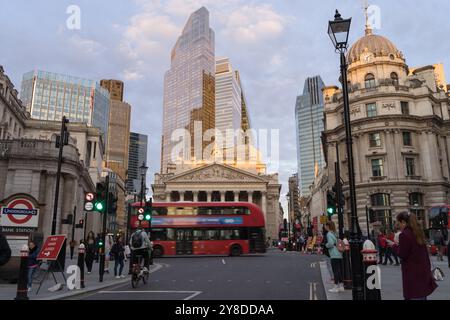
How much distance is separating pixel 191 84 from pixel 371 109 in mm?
135321

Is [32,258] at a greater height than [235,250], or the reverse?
[32,258]

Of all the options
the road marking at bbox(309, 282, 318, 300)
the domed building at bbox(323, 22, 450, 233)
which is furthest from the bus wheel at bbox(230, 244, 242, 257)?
the road marking at bbox(309, 282, 318, 300)

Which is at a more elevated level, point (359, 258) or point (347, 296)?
point (359, 258)

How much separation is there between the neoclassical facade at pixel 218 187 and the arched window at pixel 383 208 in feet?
176

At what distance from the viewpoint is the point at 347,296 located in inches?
384

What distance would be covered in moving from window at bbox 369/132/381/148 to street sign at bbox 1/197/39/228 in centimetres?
4199

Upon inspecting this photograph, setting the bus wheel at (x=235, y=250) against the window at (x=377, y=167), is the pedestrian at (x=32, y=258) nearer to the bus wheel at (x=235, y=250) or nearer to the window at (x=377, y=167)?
the bus wheel at (x=235, y=250)

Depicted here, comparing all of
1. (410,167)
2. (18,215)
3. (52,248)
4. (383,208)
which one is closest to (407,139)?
(410,167)

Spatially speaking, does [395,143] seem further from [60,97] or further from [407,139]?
[60,97]

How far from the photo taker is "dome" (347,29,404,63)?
2030 inches

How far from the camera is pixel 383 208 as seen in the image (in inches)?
1706

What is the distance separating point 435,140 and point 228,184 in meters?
58.4
